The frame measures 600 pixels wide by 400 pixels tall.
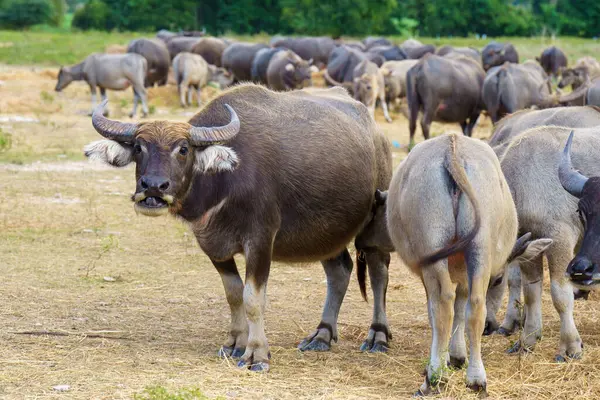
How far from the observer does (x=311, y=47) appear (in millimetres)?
39781

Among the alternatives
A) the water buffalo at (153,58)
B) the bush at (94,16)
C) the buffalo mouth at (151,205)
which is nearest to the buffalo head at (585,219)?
the buffalo mouth at (151,205)

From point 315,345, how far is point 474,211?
1.97 m

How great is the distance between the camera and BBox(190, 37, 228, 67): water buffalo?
37.5 meters

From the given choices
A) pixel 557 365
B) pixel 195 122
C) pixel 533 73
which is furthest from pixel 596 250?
pixel 533 73

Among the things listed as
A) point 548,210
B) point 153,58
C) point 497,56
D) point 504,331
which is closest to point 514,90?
point 504,331

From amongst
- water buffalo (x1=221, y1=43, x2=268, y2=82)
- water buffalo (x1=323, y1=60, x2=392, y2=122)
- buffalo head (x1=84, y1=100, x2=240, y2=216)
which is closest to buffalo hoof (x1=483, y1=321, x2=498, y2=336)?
buffalo head (x1=84, y1=100, x2=240, y2=216)

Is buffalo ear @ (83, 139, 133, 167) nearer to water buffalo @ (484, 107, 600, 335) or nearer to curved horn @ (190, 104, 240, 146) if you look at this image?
curved horn @ (190, 104, 240, 146)

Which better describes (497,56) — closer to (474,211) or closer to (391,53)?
(391,53)

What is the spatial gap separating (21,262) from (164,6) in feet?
177

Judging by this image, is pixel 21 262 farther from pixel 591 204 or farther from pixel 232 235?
pixel 591 204

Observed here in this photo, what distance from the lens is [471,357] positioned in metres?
5.40

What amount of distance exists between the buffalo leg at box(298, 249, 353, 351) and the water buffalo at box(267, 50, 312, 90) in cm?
2155

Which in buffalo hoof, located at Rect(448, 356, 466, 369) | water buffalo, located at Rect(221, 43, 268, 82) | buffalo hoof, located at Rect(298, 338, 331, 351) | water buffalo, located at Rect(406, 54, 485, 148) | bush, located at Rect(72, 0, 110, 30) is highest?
buffalo hoof, located at Rect(448, 356, 466, 369)

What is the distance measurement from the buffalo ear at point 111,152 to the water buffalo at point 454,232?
1724 mm
